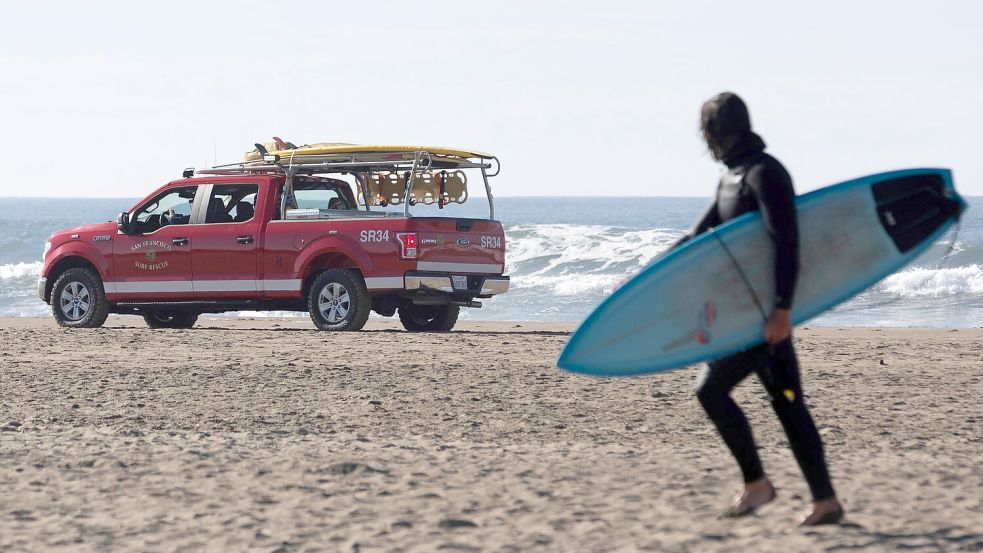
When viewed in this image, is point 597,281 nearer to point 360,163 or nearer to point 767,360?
point 360,163

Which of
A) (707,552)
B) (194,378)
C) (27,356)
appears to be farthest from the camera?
(27,356)

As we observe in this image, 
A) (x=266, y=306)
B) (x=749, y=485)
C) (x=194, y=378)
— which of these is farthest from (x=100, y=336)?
(x=749, y=485)

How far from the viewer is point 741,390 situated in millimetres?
9797

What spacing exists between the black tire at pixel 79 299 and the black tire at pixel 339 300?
8.73 feet

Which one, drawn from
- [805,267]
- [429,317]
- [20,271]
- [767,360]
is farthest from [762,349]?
[20,271]

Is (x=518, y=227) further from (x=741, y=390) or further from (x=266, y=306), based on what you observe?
(x=741, y=390)

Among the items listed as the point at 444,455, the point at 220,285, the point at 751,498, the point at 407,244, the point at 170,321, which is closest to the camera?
the point at 751,498

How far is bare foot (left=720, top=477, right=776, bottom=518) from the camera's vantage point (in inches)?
217

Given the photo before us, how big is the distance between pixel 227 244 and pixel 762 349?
10.5m

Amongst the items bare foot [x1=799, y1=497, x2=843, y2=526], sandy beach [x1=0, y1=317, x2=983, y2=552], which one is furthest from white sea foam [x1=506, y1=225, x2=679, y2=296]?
bare foot [x1=799, y1=497, x2=843, y2=526]

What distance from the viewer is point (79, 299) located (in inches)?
636

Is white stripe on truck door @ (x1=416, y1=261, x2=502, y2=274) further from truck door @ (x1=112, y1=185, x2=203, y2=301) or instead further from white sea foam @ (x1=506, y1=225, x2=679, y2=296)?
white sea foam @ (x1=506, y1=225, x2=679, y2=296)

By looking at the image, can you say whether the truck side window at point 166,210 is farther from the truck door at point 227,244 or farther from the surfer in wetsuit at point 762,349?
the surfer in wetsuit at point 762,349

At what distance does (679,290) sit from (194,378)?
5750mm
